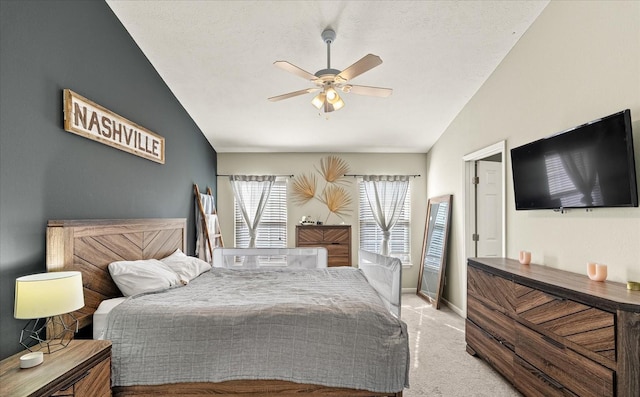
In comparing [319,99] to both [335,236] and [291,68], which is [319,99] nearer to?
[291,68]

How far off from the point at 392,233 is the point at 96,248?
4.64 m

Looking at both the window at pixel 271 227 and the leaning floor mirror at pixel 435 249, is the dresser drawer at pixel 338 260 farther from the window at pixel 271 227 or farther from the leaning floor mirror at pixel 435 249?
the leaning floor mirror at pixel 435 249

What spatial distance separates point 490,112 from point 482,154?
0.49 metres

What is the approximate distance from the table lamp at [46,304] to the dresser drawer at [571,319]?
285cm

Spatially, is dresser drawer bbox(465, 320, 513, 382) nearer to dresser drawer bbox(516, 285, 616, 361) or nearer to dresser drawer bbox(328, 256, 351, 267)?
dresser drawer bbox(516, 285, 616, 361)

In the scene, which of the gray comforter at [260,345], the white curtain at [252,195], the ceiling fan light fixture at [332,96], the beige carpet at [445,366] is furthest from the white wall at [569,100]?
the white curtain at [252,195]

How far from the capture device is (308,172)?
20.0 feet

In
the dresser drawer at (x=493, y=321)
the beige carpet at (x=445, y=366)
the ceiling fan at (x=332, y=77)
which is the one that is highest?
the ceiling fan at (x=332, y=77)

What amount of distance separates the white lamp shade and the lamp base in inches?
13.4

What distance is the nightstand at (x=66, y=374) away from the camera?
1.56 metres

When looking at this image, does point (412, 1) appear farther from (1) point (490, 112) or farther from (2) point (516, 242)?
(2) point (516, 242)

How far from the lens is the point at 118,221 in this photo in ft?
9.61

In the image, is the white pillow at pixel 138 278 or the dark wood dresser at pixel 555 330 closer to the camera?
the dark wood dresser at pixel 555 330

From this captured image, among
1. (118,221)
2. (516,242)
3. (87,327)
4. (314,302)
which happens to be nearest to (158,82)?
(118,221)
